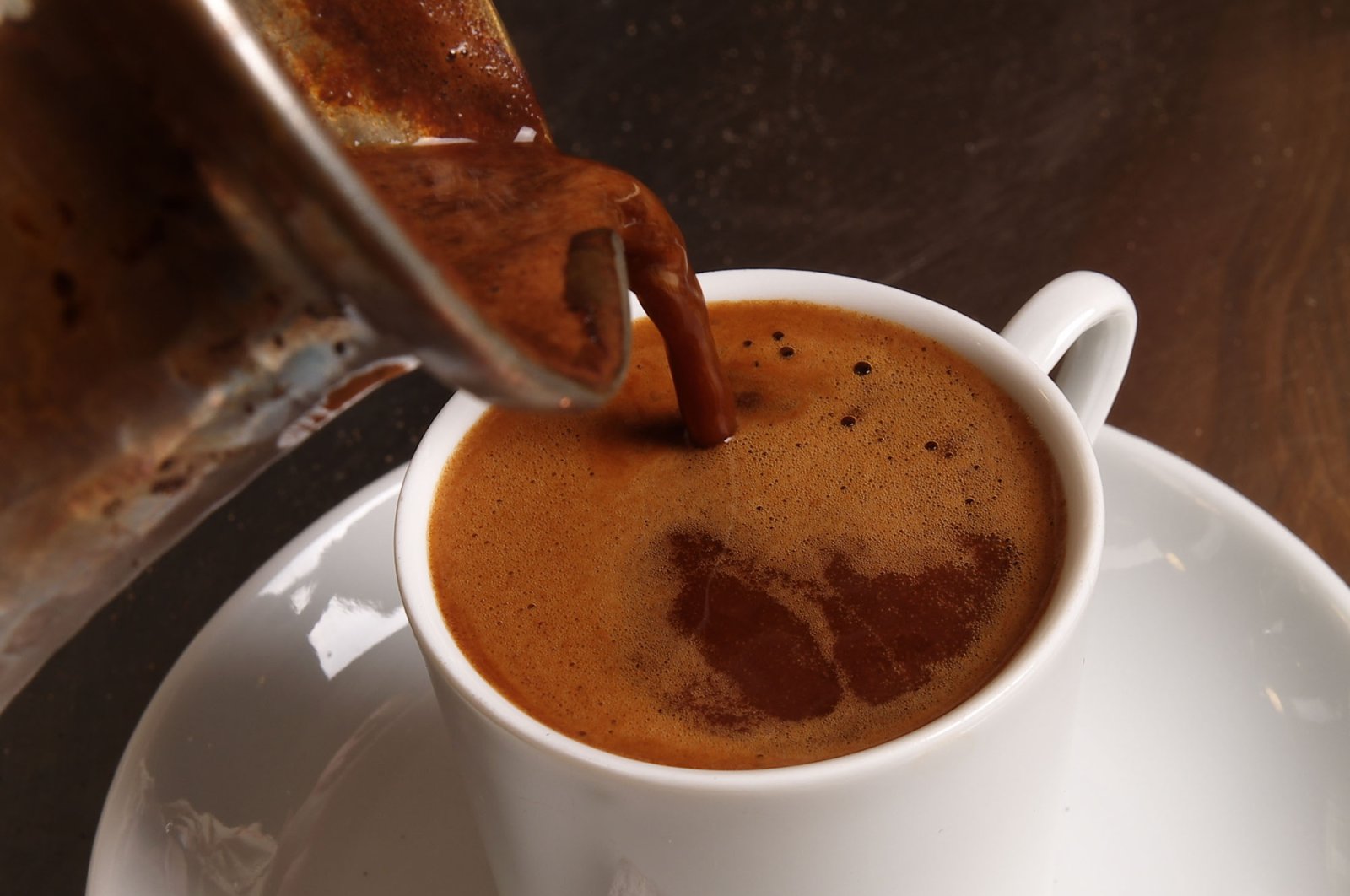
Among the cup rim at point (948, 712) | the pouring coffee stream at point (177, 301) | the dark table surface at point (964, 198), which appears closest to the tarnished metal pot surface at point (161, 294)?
the pouring coffee stream at point (177, 301)

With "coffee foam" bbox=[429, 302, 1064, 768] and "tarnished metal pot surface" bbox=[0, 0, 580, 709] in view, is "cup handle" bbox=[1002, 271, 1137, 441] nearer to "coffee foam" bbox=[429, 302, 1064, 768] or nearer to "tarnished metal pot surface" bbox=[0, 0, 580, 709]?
"coffee foam" bbox=[429, 302, 1064, 768]

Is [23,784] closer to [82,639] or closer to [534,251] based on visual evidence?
[82,639]

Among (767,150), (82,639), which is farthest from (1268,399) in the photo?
(82,639)

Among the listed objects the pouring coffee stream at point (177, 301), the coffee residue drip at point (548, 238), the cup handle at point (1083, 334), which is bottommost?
the cup handle at point (1083, 334)

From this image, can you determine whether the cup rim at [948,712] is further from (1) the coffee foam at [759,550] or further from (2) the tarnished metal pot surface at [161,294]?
(2) the tarnished metal pot surface at [161,294]

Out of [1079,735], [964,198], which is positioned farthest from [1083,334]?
[964,198]

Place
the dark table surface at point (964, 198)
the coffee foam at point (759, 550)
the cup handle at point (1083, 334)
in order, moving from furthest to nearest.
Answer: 1. the dark table surface at point (964, 198)
2. the cup handle at point (1083, 334)
3. the coffee foam at point (759, 550)

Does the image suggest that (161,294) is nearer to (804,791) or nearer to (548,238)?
(548,238)
